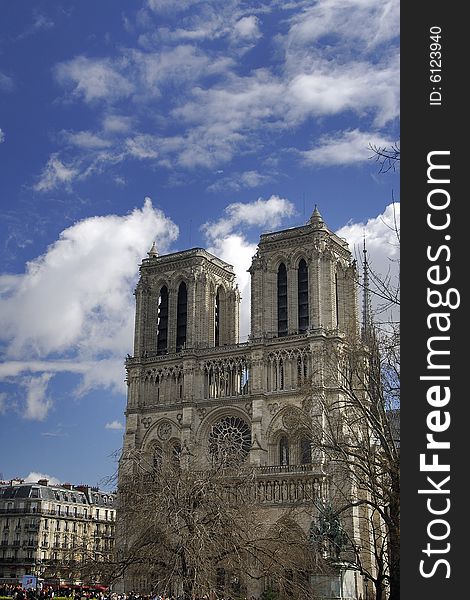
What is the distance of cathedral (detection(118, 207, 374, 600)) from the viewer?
45.5 m

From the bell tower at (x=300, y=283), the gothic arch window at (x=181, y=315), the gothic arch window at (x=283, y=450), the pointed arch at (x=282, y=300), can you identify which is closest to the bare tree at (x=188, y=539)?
the gothic arch window at (x=283, y=450)

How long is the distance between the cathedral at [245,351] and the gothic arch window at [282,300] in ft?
0.22

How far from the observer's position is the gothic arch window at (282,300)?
48562 mm

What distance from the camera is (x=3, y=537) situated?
63.5 metres

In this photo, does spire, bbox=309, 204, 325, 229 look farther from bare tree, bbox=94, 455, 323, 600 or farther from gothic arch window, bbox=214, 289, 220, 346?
bare tree, bbox=94, 455, 323, 600

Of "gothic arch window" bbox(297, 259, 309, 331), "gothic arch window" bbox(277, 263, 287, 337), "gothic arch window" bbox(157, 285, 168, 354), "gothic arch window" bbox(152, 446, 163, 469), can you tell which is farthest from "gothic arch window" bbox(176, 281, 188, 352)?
"gothic arch window" bbox(297, 259, 309, 331)

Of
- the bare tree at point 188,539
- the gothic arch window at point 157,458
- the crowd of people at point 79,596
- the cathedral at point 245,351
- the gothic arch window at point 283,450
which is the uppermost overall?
the cathedral at point 245,351

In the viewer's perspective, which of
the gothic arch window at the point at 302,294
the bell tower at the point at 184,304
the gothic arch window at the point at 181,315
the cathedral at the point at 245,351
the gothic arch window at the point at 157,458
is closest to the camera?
the gothic arch window at the point at 157,458

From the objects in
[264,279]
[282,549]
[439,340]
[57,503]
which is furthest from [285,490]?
[439,340]

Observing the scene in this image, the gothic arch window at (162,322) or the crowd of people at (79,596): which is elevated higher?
the gothic arch window at (162,322)

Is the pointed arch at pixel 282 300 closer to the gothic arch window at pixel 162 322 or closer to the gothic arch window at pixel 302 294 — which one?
the gothic arch window at pixel 302 294

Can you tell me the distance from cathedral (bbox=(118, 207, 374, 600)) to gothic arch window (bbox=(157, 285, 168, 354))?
65 millimetres

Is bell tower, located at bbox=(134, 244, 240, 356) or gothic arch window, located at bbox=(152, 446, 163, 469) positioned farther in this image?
bell tower, located at bbox=(134, 244, 240, 356)

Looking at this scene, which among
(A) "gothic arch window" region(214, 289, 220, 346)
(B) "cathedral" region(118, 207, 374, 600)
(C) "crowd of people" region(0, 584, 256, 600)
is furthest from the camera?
(A) "gothic arch window" region(214, 289, 220, 346)
